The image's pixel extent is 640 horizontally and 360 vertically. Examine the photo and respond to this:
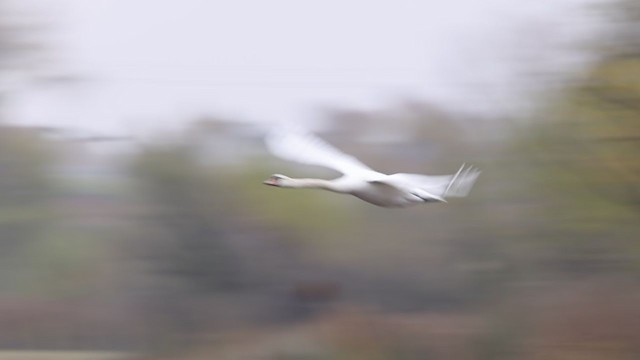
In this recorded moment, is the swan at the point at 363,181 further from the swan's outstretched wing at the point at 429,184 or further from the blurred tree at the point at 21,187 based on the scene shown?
the blurred tree at the point at 21,187

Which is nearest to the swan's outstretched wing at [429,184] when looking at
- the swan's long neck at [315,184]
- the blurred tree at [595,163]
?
the swan's long neck at [315,184]

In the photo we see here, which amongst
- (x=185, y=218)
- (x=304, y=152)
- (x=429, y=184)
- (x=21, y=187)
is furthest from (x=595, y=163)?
(x=21, y=187)

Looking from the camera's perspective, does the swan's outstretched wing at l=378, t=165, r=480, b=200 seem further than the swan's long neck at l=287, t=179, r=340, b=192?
No

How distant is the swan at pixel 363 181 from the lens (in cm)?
612

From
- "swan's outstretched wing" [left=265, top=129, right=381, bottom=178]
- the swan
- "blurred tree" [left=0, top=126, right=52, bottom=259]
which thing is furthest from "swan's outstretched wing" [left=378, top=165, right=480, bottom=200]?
"blurred tree" [left=0, top=126, right=52, bottom=259]

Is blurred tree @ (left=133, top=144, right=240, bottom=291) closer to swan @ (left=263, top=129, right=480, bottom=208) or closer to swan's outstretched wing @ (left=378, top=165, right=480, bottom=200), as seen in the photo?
swan @ (left=263, top=129, right=480, bottom=208)

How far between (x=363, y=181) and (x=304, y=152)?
489 millimetres

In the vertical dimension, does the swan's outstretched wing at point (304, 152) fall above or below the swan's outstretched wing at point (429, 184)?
above

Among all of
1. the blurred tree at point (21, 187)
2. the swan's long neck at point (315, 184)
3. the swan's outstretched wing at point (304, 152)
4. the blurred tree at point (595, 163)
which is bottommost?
the swan's long neck at point (315, 184)

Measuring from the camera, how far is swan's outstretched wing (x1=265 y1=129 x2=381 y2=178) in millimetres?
6719

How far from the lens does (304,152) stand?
6.80 m

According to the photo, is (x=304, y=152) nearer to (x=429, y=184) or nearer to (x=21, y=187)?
(x=429, y=184)

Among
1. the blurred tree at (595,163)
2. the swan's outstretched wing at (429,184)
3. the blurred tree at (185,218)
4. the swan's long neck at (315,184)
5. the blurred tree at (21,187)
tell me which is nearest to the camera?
the swan's outstretched wing at (429,184)

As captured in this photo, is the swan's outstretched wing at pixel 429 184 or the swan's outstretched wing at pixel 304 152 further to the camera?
the swan's outstretched wing at pixel 304 152
